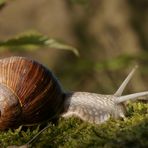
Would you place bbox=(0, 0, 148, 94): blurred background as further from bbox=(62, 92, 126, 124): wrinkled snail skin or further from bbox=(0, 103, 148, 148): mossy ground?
bbox=(0, 103, 148, 148): mossy ground

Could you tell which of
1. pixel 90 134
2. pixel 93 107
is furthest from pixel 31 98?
pixel 90 134

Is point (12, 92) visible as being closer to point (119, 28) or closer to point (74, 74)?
point (74, 74)

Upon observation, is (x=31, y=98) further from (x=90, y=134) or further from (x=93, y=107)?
(x=90, y=134)

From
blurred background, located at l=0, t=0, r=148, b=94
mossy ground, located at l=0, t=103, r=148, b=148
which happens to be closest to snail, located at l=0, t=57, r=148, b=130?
mossy ground, located at l=0, t=103, r=148, b=148

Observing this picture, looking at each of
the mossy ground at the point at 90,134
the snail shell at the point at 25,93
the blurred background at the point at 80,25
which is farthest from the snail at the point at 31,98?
the blurred background at the point at 80,25

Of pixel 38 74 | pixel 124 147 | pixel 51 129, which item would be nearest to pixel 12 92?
pixel 38 74

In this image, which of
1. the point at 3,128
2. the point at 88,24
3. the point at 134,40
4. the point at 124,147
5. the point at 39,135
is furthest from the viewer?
the point at 88,24

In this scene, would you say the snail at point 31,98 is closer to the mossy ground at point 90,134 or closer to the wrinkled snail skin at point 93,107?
the wrinkled snail skin at point 93,107
